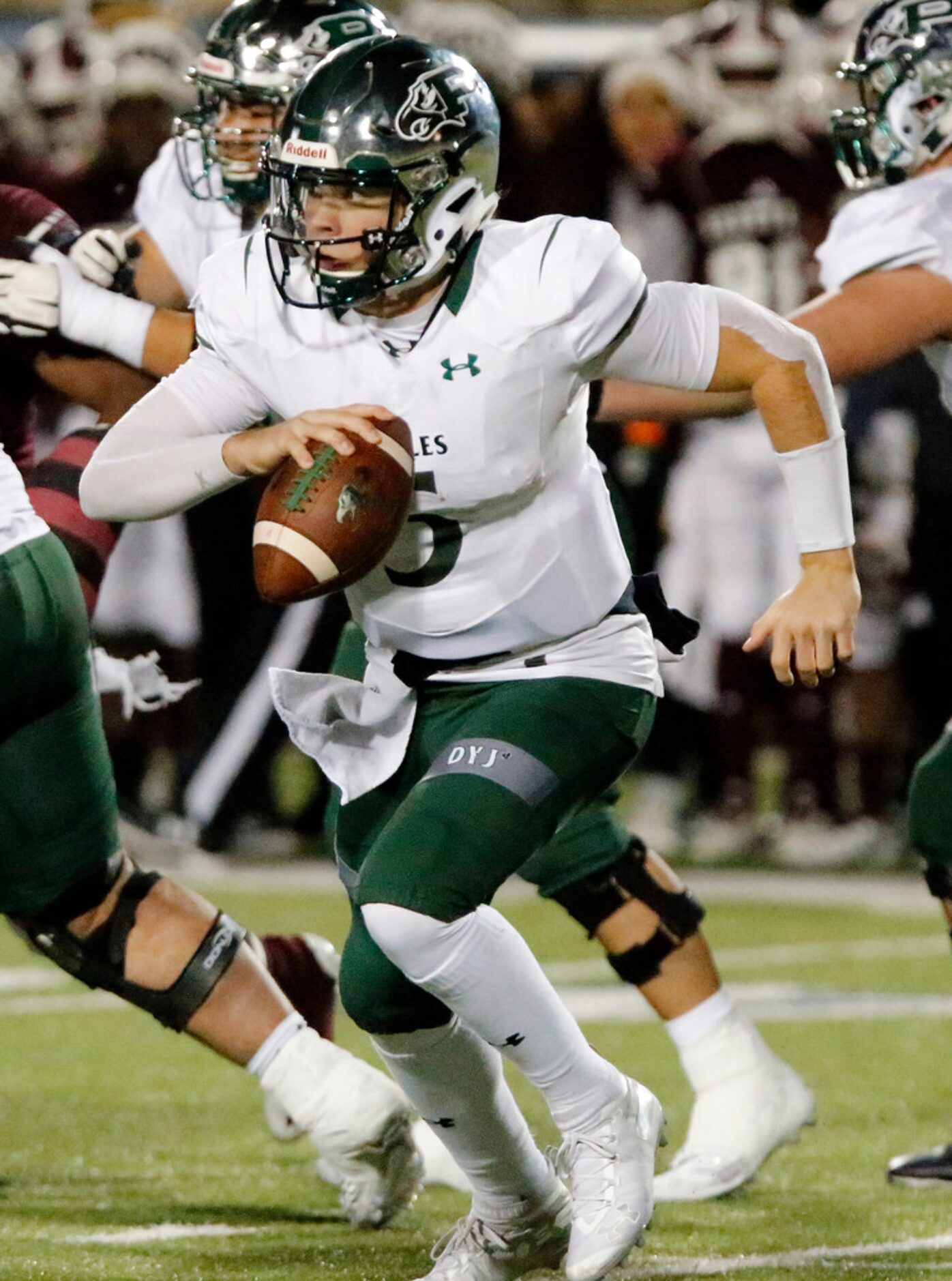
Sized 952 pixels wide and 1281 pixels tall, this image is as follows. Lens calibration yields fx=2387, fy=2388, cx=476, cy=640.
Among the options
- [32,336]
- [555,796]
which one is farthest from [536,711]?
[32,336]

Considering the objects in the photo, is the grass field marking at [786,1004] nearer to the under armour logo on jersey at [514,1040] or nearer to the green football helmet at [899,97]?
the green football helmet at [899,97]

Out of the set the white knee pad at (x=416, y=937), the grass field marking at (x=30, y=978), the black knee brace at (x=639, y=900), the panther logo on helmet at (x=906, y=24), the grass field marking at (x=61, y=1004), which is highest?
the panther logo on helmet at (x=906, y=24)

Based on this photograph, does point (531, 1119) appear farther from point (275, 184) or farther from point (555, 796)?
point (275, 184)

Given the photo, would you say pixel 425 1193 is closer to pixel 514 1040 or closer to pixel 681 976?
pixel 681 976

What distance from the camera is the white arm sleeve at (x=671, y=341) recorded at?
3.20 m

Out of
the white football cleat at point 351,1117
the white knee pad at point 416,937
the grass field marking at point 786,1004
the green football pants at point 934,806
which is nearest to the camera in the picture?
the white knee pad at point 416,937

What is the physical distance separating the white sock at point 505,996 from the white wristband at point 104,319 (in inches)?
52.0

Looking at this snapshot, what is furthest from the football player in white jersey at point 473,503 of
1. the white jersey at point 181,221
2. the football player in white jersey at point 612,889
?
the white jersey at point 181,221

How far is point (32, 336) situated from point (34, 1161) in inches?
55.0

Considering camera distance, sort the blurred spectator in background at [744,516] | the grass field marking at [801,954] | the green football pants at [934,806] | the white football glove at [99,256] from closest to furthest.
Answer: the green football pants at [934,806] → the white football glove at [99,256] → the grass field marking at [801,954] → the blurred spectator in background at [744,516]

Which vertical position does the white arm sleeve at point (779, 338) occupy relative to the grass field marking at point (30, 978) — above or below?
above

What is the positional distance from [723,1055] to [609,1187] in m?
0.93

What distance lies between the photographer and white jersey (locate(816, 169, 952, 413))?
3.91 meters

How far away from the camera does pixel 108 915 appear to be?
3.63 m
